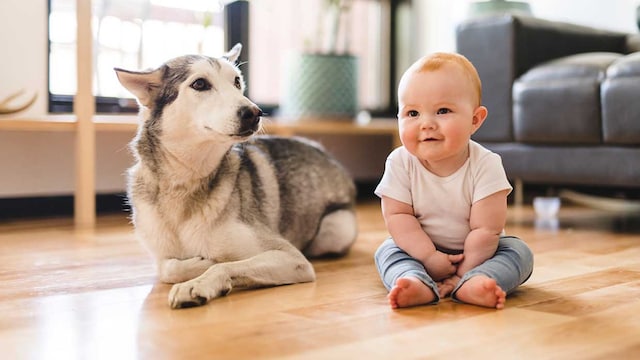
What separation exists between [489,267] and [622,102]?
136 centimetres

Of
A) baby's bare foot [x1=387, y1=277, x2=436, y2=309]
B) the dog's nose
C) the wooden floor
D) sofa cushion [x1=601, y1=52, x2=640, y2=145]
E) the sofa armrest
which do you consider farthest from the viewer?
the sofa armrest

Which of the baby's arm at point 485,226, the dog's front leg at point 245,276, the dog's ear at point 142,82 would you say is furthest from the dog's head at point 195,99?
the baby's arm at point 485,226

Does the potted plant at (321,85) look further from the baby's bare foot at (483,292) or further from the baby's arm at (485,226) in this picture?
the baby's bare foot at (483,292)

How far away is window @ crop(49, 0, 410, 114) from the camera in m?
3.46

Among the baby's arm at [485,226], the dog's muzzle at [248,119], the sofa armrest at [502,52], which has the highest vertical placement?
the sofa armrest at [502,52]

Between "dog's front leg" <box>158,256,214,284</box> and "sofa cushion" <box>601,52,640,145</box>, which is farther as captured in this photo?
"sofa cushion" <box>601,52,640,145</box>

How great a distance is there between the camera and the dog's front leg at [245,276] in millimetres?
1512

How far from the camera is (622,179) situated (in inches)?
104

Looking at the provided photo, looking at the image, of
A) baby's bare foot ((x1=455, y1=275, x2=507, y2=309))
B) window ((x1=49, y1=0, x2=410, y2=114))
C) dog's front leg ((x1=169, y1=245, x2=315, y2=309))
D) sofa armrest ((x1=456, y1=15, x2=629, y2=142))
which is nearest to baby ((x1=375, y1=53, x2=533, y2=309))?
baby's bare foot ((x1=455, y1=275, x2=507, y2=309))

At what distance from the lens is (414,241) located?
164cm

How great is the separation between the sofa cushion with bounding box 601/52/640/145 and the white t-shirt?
3.88ft

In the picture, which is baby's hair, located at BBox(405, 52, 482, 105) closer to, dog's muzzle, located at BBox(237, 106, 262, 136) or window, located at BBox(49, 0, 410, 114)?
dog's muzzle, located at BBox(237, 106, 262, 136)

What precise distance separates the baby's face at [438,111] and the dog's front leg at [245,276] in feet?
1.34

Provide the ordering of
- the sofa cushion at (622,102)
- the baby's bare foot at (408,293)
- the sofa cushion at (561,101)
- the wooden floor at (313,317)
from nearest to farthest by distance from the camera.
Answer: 1. the wooden floor at (313,317)
2. the baby's bare foot at (408,293)
3. the sofa cushion at (622,102)
4. the sofa cushion at (561,101)
